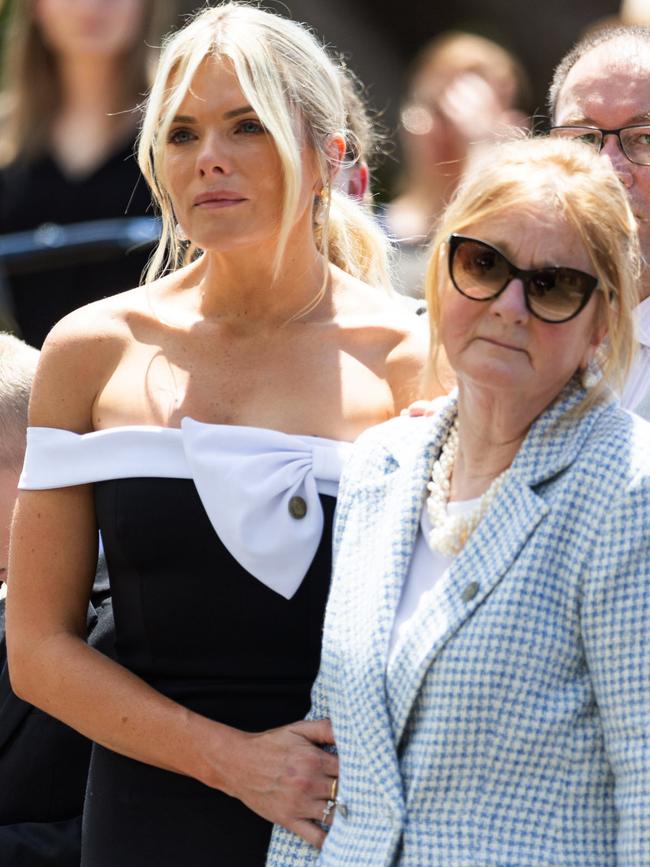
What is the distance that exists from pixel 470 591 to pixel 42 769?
1.20 m

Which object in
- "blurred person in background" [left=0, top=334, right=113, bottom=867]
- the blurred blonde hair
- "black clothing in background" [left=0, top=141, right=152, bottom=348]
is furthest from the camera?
the blurred blonde hair

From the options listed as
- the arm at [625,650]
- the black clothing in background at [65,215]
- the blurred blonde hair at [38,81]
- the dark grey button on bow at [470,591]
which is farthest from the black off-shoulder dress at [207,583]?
the blurred blonde hair at [38,81]

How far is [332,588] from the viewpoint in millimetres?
2170

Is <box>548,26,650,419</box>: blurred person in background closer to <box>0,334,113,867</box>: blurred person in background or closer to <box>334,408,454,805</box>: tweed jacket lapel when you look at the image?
<box>334,408,454,805</box>: tweed jacket lapel

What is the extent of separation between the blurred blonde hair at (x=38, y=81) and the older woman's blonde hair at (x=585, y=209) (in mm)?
2572

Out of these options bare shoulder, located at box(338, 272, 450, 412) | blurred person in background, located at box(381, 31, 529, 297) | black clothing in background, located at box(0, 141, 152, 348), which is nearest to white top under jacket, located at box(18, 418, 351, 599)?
bare shoulder, located at box(338, 272, 450, 412)

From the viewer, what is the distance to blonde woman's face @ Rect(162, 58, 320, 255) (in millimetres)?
2461

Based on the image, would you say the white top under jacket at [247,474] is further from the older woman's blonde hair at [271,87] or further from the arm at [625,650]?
the arm at [625,650]

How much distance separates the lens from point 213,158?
2443mm

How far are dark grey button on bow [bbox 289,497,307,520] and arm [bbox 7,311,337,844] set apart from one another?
0.34 metres

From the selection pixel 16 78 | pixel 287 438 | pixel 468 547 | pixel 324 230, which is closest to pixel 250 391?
pixel 287 438

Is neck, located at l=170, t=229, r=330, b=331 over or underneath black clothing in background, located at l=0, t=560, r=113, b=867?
over

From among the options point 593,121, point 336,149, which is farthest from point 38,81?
point 593,121

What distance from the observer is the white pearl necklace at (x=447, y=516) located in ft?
6.66
